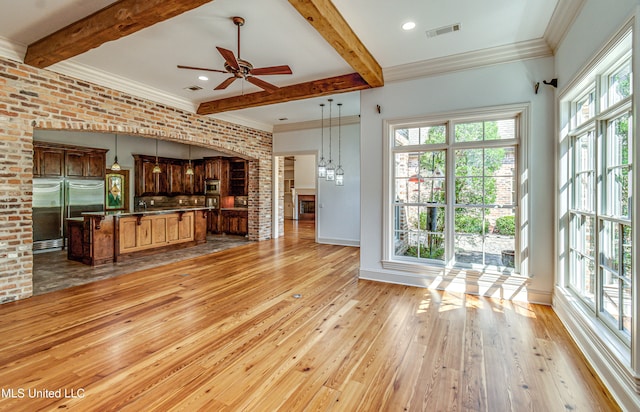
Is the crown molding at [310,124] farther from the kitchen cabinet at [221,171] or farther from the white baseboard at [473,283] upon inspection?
the white baseboard at [473,283]

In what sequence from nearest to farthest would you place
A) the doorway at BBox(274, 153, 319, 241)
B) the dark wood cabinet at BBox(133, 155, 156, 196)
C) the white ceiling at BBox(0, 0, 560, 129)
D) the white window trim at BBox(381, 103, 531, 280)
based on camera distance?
the white ceiling at BBox(0, 0, 560, 129) < the white window trim at BBox(381, 103, 531, 280) < the dark wood cabinet at BBox(133, 155, 156, 196) < the doorway at BBox(274, 153, 319, 241)

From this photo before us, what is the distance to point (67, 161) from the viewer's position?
7207mm

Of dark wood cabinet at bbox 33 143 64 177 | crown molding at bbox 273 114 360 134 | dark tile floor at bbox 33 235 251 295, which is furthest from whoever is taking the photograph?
crown molding at bbox 273 114 360 134

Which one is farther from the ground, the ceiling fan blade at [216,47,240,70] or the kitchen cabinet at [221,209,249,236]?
the ceiling fan blade at [216,47,240,70]

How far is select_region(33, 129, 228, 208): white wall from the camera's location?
7063mm

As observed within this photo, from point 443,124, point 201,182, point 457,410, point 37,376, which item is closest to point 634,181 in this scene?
point 457,410

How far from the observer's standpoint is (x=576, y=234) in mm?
3174

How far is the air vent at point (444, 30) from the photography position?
10.8 ft

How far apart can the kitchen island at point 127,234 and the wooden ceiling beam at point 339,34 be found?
536cm

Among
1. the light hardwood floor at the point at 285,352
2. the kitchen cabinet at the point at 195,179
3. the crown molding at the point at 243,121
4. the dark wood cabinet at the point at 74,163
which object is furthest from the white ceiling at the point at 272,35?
the kitchen cabinet at the point at 195,179

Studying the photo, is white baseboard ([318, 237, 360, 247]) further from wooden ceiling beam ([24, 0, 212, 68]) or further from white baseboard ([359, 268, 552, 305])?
wooden ceiling beam ([24, 0, 212, 68])

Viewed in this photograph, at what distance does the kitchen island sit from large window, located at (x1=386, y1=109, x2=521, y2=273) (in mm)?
5272

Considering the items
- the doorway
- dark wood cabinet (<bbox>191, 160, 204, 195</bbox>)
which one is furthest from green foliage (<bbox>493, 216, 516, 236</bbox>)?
the doorway

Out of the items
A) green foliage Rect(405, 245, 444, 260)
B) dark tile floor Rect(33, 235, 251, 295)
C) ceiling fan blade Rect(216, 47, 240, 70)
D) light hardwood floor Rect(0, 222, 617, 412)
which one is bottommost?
light hardwood floor Rect(0, 222, 617, 412)
